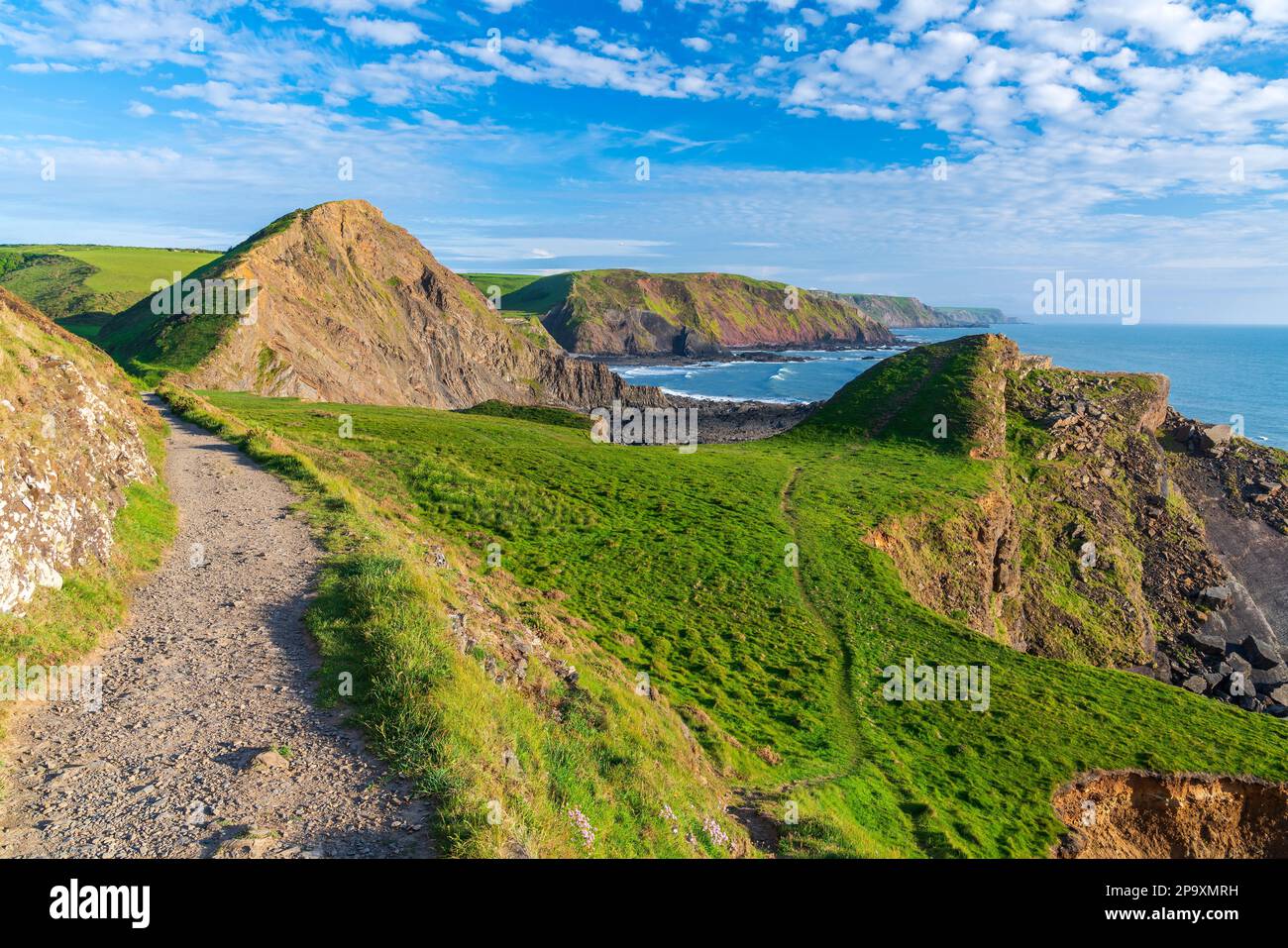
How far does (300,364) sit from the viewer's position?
7512cm

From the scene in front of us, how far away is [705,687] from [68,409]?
67.0 feet

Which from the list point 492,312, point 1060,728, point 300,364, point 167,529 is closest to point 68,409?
point 167,529

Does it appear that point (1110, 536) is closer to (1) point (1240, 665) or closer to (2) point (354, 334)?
(1) point (1240, 665)

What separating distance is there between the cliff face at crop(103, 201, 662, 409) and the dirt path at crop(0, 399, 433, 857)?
187 ft

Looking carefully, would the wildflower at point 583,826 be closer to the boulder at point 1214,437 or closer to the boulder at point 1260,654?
the boulder at point 1260,654

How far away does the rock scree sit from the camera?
19.9 metres

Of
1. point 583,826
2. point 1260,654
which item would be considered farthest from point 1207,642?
point 583,826

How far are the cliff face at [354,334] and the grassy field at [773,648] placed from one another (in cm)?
2654

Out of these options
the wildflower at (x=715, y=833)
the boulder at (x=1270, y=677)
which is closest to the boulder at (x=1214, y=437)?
the boulder at (x=1270, y=677)

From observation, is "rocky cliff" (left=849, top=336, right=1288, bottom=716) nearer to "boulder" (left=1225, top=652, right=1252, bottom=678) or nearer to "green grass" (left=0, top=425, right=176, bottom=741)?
"boulder" (left=1225, top=652, right=1252, bottom=678)

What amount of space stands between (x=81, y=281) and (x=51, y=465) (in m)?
189

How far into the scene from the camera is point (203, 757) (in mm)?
9195

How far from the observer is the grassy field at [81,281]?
4906 inches

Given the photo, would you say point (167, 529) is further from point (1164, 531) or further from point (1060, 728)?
point (1164, 531)
